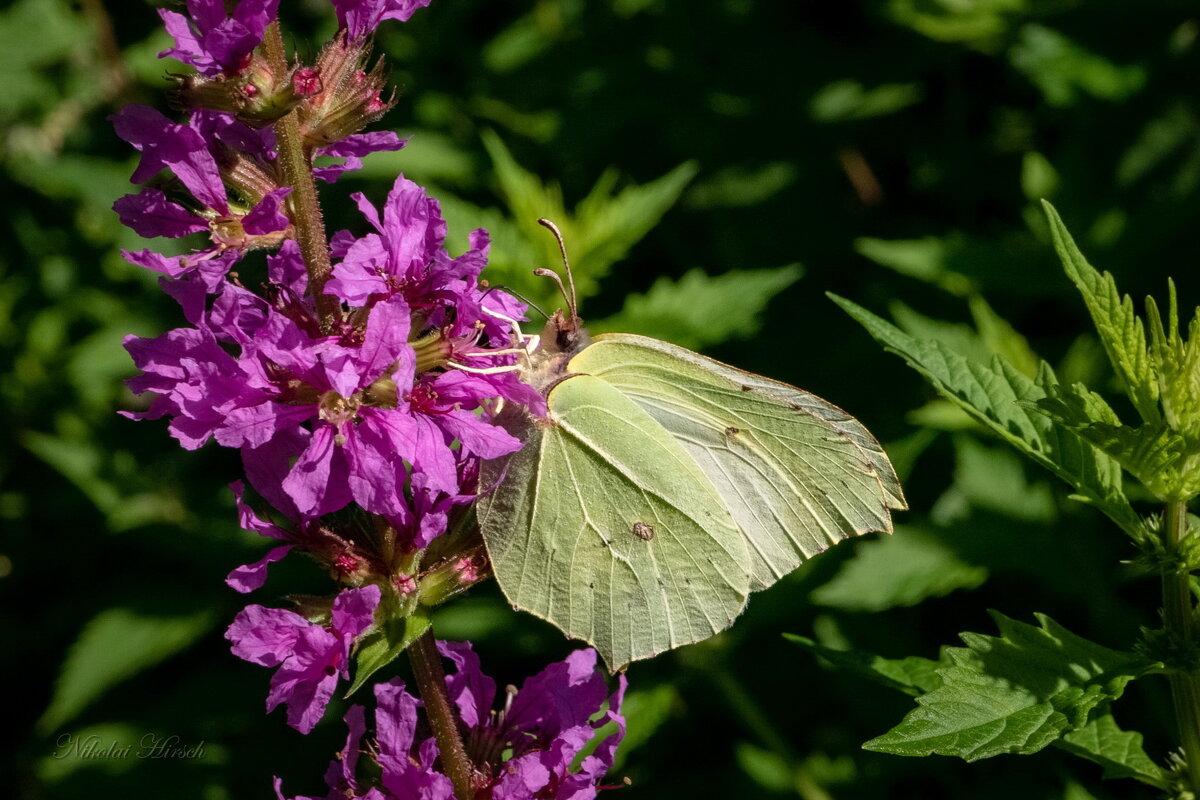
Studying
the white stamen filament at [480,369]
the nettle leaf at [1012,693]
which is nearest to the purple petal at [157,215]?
the white stamen filament at [480,369]

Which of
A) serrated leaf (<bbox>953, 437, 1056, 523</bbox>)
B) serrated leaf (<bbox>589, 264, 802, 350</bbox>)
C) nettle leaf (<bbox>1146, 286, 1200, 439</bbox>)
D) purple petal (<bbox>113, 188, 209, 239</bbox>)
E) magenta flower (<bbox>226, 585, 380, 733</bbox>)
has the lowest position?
serrated leaf (<bbox>953, 437, 1056, 523</bbox>)

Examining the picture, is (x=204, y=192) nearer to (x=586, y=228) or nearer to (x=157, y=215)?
(x=157, y=215)

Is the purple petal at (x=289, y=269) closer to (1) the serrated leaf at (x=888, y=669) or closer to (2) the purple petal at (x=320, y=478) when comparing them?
(2) the purple petal at (x=320, y=478)

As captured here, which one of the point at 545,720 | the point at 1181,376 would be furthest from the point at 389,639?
the point at 1181,376

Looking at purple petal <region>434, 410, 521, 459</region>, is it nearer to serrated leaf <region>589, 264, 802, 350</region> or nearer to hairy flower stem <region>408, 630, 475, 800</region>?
hairy flower stem <region>408, 630, 475, 800</region>

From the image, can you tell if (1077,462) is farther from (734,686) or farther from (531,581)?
(734,686)

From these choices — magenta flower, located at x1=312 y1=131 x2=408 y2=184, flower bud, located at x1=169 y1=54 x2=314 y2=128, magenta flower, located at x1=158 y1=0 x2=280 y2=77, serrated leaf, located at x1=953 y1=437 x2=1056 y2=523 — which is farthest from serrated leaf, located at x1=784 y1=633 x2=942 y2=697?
magenta flower, located at x1=158 y1=0 x2=280 y2=77

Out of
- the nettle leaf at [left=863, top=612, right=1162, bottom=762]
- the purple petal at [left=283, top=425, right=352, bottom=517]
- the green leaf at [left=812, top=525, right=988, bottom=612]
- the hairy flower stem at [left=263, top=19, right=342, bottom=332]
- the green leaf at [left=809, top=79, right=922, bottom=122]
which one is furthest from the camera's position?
the green leaf at [left=809, top=79, right=922, bottom=122]
